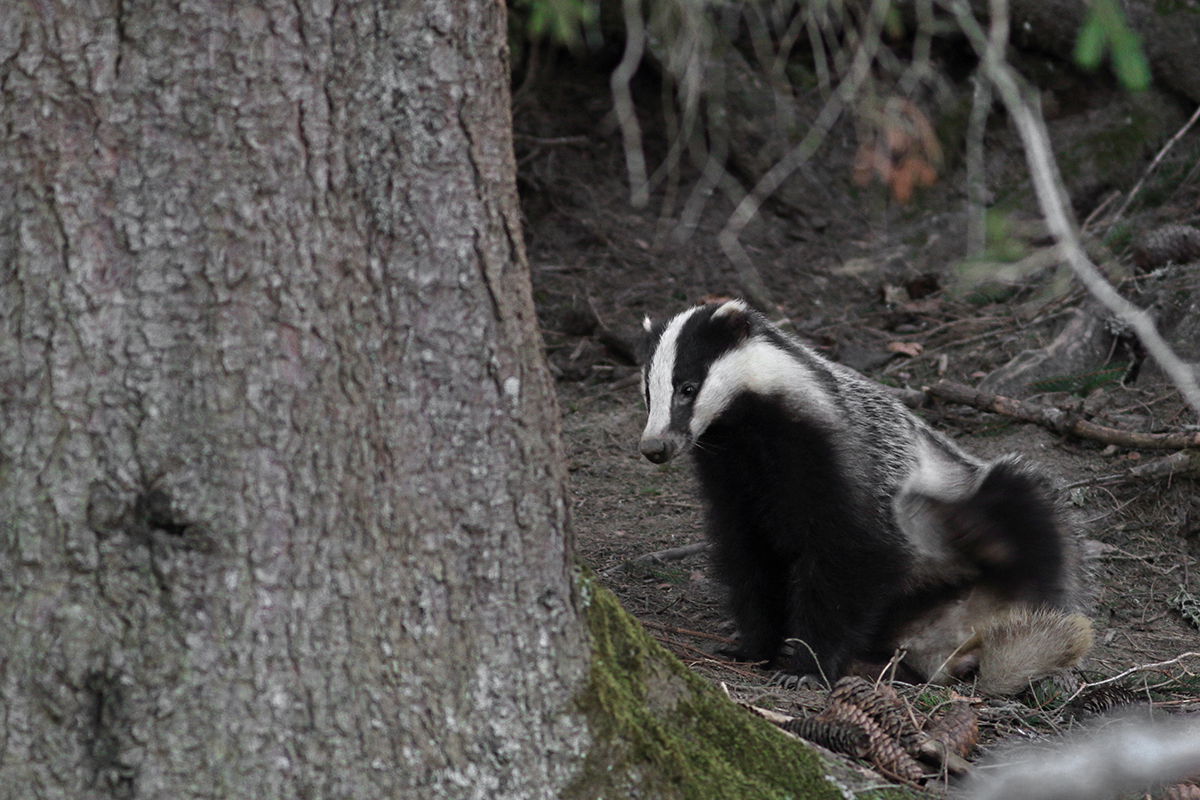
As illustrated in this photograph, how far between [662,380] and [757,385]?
0.32 meters

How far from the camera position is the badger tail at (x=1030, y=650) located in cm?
318

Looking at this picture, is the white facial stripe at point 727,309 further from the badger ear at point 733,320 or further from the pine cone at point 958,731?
the pine cone at point 958,731

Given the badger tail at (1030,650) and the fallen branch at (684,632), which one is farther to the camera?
the fallen branch at (684,632)

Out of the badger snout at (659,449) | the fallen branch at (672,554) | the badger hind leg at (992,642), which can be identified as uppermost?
the badger snout at (659,449)

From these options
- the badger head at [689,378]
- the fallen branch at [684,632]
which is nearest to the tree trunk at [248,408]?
the badger head at [689,378]

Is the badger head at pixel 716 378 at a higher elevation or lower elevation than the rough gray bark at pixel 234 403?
lower

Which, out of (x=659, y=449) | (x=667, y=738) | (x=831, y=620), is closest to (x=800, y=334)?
(x=659, y=449)

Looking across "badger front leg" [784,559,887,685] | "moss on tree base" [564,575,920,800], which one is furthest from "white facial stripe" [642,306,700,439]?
"moss on tree base" [564,575,920,800]

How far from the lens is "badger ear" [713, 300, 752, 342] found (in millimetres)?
3811

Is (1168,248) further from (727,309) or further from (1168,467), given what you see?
(727,309)

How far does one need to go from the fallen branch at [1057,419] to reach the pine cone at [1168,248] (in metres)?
1.13

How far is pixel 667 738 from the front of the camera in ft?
6.63

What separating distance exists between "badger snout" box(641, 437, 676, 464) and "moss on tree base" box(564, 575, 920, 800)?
145 cm

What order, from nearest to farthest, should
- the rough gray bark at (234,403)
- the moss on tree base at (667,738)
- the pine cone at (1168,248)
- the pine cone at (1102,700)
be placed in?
the rough gray bark at (234,403) < the moss on tree base at (667,738) < the pine cone at (1102,700) < the pine cone at (1168,248)
